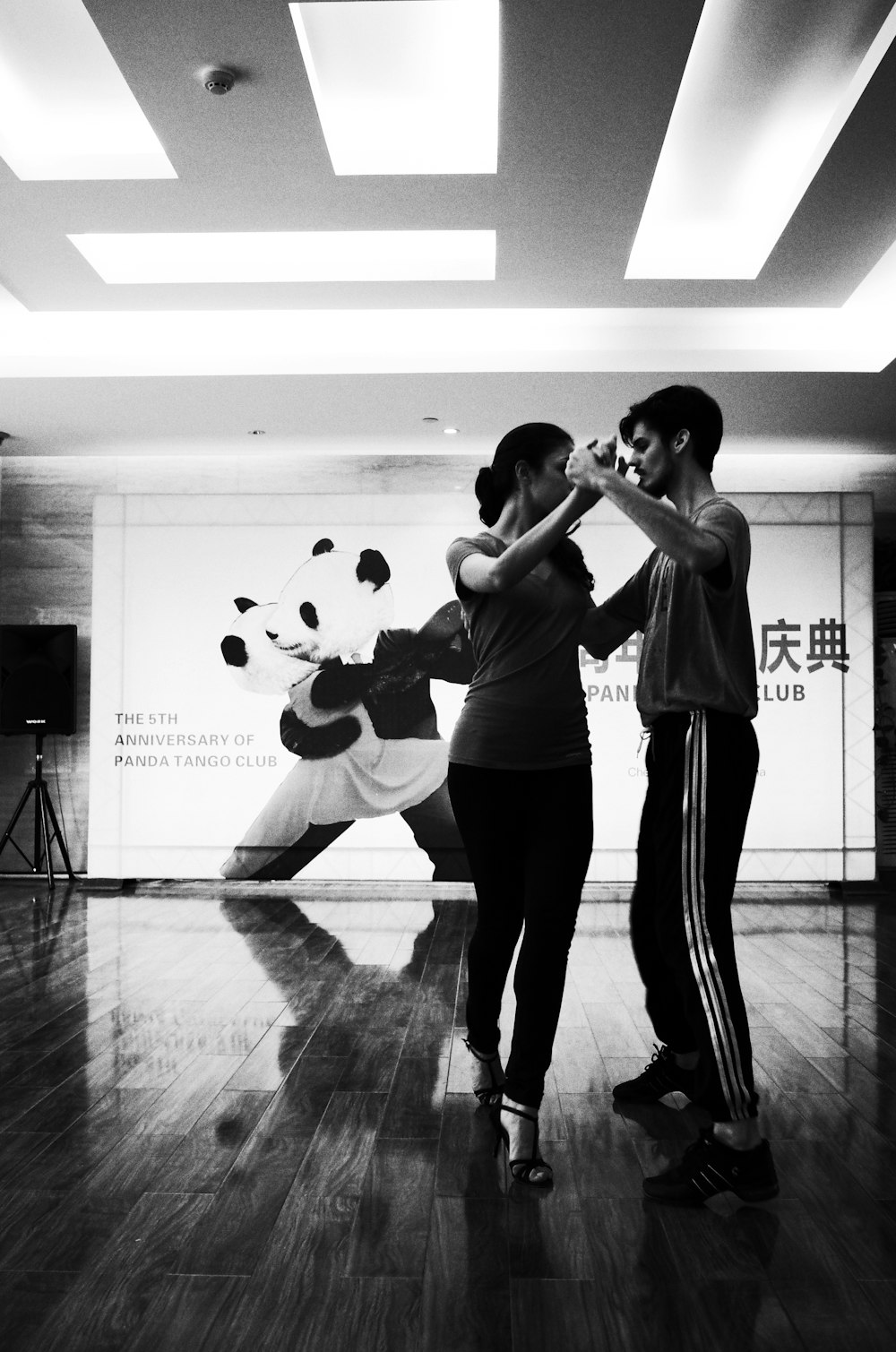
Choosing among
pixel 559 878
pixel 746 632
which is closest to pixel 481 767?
pixel 559 878

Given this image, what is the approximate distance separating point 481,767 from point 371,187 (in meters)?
2.43

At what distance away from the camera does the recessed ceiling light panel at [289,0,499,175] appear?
9.57ft

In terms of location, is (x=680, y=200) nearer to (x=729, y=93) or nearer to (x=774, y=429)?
(x=729, y=93)

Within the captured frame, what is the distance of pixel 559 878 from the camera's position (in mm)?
2064

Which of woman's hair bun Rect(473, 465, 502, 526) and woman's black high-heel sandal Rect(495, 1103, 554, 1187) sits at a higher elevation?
woman's hair bun Rect(473, 465, 502, 526)

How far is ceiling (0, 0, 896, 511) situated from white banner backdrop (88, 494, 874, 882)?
46 centimetres

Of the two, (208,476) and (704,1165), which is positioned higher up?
(208,476)

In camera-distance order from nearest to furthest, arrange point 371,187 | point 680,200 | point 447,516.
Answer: point 371,187, point 680,200, point 447,516

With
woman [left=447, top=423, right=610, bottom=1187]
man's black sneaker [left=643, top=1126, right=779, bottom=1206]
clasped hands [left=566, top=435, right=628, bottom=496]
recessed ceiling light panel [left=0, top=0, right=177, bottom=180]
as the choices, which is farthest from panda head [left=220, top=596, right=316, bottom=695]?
man's black sneaker [left=643, top=1126, right=779, bottom=1206]

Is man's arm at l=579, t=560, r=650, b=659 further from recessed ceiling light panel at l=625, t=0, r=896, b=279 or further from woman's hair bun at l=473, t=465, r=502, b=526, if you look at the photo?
recessed ceiling light panel at l=625, t=0, r=896, b=279

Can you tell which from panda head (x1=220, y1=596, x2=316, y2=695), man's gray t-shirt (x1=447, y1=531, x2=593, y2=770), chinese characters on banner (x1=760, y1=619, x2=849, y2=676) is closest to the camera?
man's gray t-shirt (x1=447, y1=531, x2=593, y2=770)

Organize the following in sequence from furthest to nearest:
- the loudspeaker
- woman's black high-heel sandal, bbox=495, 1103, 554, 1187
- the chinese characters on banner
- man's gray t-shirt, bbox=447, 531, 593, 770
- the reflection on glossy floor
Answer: the chinese characters on banner
the loudspeaker
man's gray t-shirt, bbox=447, 531, 593, 770
woman's black high-heel sandal, bbox=495, 1103, 554, 1187
the reflection on glossy floor

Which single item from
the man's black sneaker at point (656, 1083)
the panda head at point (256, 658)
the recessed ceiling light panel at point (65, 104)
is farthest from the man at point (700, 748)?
the panda head at point (256, 658)

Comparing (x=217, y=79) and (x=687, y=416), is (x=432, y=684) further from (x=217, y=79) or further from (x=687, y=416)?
(x=687, y=416)
